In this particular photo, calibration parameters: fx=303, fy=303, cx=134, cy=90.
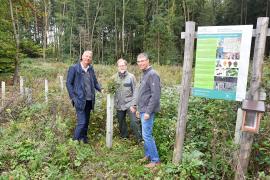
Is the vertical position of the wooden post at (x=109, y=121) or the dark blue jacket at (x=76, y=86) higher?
the dark blue jacket at (x=76, y=86)

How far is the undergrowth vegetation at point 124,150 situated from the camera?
182 inches

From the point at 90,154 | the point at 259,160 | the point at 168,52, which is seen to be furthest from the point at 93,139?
the point at 168,52

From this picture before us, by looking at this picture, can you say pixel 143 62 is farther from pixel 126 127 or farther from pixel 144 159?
pixel 126 127

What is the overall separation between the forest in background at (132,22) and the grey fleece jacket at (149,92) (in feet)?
77.2

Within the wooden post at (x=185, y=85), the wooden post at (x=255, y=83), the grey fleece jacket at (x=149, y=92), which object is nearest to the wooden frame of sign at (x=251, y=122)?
the wooden post at (x=255, y=83)

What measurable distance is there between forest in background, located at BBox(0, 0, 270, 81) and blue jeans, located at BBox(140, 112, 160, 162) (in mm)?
23519

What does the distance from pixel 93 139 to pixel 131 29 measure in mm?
30018

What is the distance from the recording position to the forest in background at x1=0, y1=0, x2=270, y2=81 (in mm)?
31172

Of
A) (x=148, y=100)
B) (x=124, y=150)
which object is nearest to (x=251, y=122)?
(x=148, y=100)

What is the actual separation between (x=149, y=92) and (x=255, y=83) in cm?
174

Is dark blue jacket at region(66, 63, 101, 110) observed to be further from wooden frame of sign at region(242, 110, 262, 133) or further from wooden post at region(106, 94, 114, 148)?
wooden frame of sign at region(242, 110, 262, 133)

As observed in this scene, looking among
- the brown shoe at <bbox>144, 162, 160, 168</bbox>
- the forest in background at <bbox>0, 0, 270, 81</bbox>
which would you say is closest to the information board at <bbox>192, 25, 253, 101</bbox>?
the brown shoe at <bbox>144, 162, 160, 168</bbox>

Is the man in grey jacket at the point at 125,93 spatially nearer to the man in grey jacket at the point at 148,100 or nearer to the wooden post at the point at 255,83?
the man in grey jacket at the point at 148,100

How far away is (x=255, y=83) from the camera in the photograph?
4.02m
